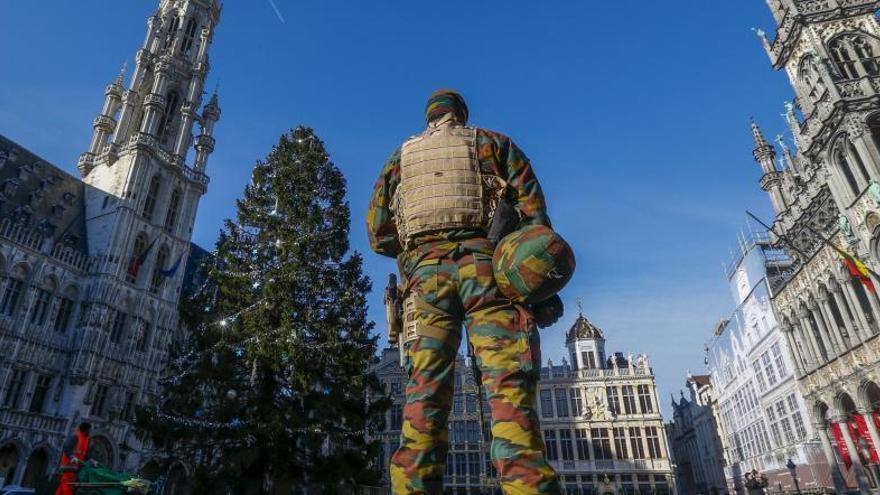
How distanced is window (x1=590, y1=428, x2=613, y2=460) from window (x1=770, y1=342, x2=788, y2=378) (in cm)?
1629

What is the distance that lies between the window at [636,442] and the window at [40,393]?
142 feet

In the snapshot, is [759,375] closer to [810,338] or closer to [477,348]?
[810,338]

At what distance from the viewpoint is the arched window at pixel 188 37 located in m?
45.5

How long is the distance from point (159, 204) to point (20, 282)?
11.2 meters

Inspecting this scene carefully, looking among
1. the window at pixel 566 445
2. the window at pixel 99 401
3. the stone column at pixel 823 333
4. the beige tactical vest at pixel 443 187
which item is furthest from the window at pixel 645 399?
the beige tactical vest at pixel 443 187

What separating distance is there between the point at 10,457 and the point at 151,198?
1903 centimetres

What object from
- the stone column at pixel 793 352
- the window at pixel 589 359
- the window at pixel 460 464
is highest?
the window at pixel 589 359

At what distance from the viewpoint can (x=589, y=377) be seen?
46594 mm

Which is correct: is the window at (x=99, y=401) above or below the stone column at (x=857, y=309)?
below

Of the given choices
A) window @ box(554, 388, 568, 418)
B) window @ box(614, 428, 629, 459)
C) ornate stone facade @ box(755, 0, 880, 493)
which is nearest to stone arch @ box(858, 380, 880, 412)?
ornate stone facade @ box(755, 0, 880, 493)

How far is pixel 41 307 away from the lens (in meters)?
29.5

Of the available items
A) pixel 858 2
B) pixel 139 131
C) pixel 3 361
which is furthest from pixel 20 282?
pixel 858 2

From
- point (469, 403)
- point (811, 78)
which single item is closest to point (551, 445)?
point (469, 403)

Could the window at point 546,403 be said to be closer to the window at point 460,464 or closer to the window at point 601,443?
the window at point 601,443
